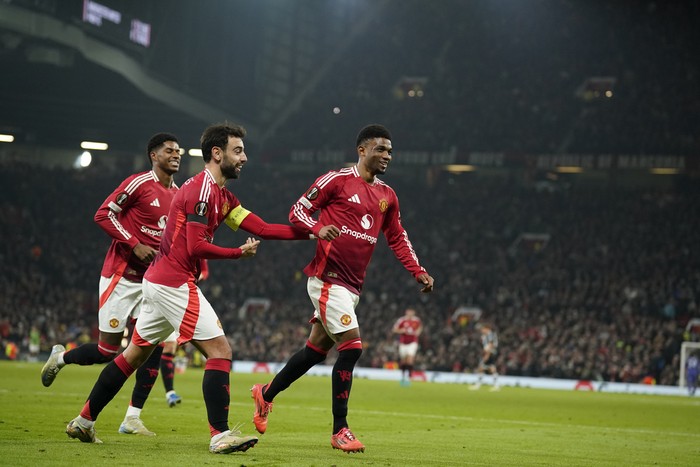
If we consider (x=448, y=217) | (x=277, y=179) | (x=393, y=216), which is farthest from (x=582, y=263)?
(x=393, y=216)

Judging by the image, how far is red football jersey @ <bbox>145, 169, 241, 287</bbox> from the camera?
26.7ft

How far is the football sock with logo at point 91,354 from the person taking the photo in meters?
10.2

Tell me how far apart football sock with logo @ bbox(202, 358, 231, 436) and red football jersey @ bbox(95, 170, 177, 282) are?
2.97m

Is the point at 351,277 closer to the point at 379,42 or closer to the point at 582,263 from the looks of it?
the point at 582,263

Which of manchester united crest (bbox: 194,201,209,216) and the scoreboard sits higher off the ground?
the scoreboard

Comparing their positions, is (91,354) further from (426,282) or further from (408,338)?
(408,338)

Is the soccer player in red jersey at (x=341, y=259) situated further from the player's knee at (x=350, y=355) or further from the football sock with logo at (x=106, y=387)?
the football sock with logo at (x=106, y=387)

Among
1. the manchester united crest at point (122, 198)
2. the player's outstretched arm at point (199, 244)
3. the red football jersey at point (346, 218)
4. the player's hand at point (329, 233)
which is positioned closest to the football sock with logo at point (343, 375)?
the red football jersey at point (346, 218)

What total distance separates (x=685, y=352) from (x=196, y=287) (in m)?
28.0

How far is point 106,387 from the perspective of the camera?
848 cm

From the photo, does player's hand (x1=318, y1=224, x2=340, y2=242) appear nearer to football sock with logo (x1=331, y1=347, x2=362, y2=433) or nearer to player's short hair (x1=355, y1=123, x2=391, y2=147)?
football sock with logo (x1=331, y1=347, x2=362, y2=433)

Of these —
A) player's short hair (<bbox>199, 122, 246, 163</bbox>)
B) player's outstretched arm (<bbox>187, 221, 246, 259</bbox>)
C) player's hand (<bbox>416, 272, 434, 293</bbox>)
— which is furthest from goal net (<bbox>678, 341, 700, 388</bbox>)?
player's outstretched arm (<bbox>187, 221, 246, 259</bbox>)

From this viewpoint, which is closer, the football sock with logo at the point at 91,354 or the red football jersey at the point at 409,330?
the football sock with logo at the point at 91,354

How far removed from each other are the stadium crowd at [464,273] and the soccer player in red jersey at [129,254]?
26.5 meters
